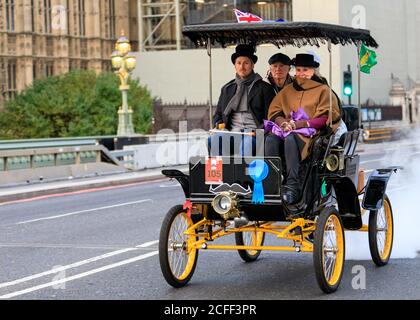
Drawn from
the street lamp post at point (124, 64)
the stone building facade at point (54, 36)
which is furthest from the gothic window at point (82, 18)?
the street lamp post at point (124, 64)

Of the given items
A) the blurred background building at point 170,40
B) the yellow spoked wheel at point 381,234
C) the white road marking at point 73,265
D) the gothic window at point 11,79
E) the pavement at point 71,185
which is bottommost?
the white road marking at point 73,265

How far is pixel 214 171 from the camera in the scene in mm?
8203

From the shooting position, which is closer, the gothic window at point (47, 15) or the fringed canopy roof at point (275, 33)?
the fringed canopy roof at point (275, 33)

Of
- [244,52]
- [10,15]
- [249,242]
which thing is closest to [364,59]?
[244,52]

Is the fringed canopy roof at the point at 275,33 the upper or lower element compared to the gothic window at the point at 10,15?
lower

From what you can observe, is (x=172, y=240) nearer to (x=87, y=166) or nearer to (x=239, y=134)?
(x=239, y=134)

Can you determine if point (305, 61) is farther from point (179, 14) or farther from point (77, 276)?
point (179, 14)

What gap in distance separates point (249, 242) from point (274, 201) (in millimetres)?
2197

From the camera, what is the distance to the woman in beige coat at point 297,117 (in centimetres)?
816

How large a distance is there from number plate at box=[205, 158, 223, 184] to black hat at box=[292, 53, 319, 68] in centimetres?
129

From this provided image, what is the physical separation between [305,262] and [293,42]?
2.30 metres

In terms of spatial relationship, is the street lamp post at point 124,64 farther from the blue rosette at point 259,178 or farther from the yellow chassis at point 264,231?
the blue rosette at point 259,178

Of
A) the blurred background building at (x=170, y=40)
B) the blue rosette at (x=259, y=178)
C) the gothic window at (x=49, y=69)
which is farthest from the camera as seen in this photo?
the gothic window at (x=49, y=69)
